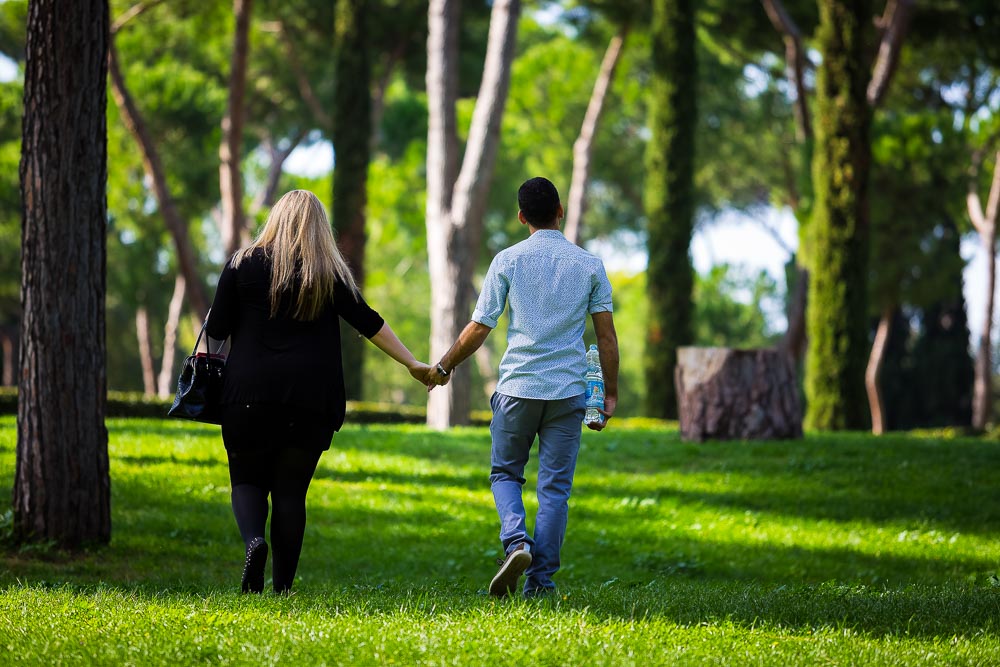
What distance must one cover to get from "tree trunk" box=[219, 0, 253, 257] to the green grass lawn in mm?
9545

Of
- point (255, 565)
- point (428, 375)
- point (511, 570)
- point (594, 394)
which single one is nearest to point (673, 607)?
point (511, 570)

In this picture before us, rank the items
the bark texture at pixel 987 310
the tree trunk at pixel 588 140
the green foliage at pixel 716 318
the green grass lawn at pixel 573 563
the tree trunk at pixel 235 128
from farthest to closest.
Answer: the green foliage at pixel 716 318, the bark texture at pixel 987 310, the tree trunk at pixel 588 140, the tree trunk at pixel 235 128, the green grass lawn at pixel 573 563

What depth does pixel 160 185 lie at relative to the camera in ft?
69.2

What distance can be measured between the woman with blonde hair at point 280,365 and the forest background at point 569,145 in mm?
16756

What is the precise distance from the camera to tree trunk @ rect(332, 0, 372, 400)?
2302 cm

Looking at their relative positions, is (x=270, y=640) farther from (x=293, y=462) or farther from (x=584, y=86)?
(x=584, y=86)

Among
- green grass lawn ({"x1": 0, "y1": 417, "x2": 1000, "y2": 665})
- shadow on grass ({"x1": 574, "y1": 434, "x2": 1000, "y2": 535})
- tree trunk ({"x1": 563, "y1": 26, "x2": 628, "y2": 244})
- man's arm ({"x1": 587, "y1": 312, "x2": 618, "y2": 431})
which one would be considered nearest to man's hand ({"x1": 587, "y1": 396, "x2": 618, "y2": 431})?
man's arm ({"x1": 587, "y1": 312, "x2": 618, "y2": 431})

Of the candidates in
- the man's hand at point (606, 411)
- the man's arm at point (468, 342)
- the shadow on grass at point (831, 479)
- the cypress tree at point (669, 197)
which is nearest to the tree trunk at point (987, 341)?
the cypress tree at point (669, 197)

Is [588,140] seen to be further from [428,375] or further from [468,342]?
[468,342]

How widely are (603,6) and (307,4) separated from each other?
7.33m

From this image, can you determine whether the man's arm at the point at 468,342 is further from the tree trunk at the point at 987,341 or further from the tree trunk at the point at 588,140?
the tree trunk at the point at 987,341

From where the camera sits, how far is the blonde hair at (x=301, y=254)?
505 cm

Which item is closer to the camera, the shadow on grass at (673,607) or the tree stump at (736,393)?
the shadow on grass at (673,607)

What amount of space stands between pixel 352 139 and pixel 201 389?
18.9m
